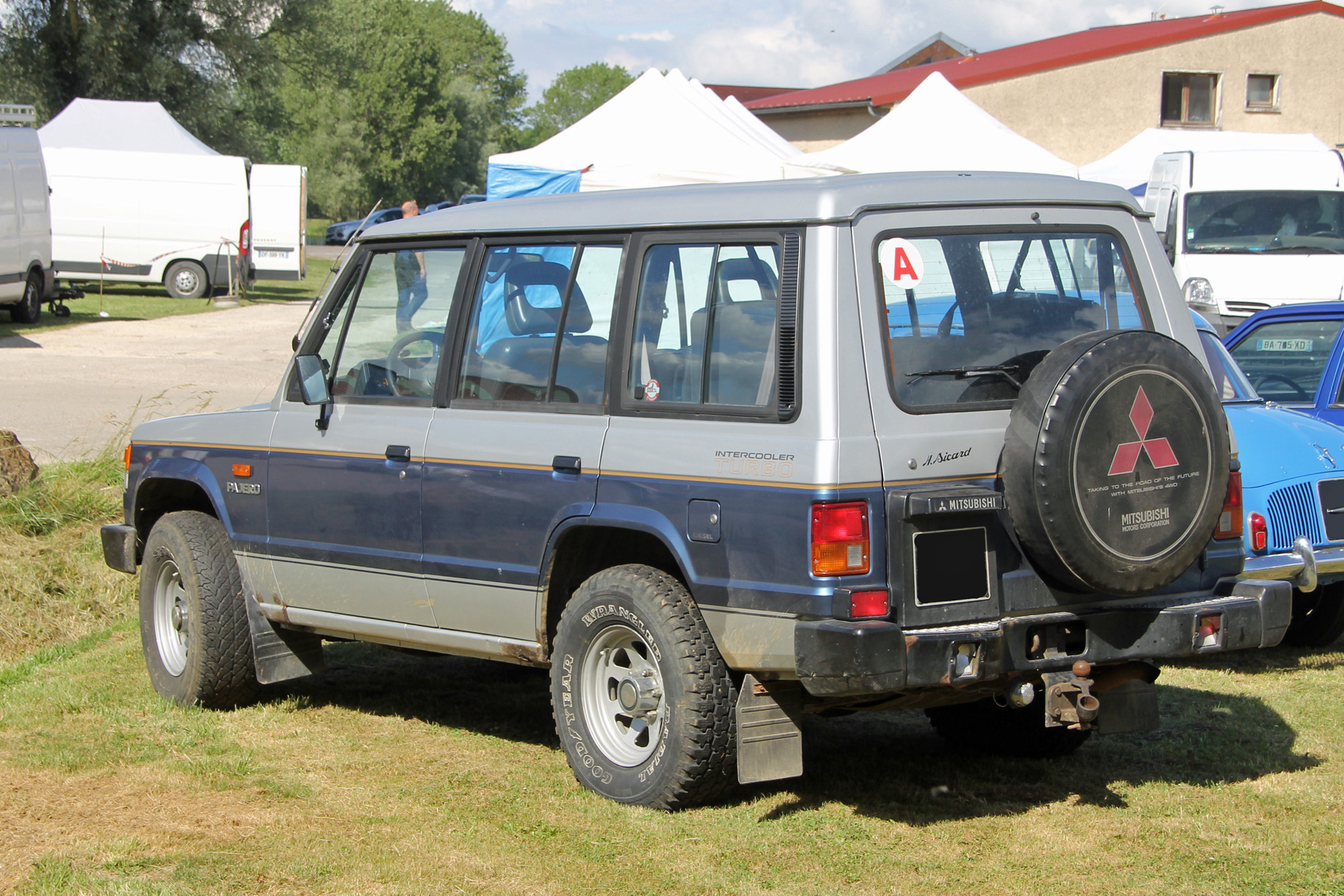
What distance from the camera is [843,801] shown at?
5031 millimetres

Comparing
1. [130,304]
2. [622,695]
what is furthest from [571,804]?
[130,304]

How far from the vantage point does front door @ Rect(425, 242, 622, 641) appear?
4.98 meters

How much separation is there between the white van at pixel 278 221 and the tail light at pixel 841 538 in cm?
2703

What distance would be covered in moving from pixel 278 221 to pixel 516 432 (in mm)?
27036

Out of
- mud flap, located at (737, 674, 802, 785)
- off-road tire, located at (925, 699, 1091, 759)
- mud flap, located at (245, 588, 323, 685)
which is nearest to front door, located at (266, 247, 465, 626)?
mud flap, located at (245, 588, 323, 685)

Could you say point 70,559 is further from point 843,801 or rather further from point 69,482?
point 843,801

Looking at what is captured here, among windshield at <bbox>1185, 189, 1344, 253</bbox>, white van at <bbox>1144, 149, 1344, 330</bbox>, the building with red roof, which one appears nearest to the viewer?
white van at <bbox>1144, 149, 1344, 330</bbox>

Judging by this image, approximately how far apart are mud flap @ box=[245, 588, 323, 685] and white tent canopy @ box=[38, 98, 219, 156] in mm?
24600

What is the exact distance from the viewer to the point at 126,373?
18.4 meters

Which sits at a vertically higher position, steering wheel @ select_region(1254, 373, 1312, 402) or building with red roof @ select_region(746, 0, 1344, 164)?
building with red roof @ select_region(746, 0, 1344, 164)

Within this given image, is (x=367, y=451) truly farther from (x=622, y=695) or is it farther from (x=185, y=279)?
(x=185, y=279)

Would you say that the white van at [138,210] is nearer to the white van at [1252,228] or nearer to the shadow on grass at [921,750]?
the white van at [1252,228]

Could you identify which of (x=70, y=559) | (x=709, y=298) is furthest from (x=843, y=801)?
(x=70, y=559)

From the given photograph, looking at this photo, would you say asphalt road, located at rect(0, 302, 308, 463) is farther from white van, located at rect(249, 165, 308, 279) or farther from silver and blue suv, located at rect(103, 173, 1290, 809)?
silver and blue suv, located at rect(103, 173, 1290, 809)
